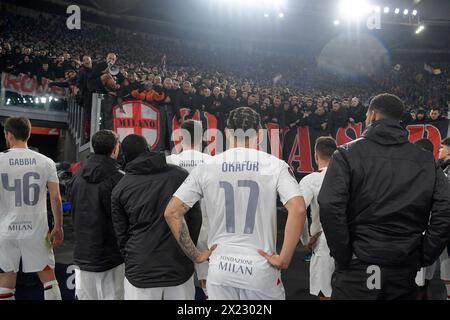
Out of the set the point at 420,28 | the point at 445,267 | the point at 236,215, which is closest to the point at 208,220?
the point at 236,215

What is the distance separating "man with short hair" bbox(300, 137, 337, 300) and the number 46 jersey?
251 centimetres

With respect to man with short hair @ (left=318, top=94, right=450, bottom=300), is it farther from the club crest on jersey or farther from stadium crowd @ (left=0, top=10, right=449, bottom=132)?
stadium crowd @ (left=0, top=10, right=449, bottom=132)

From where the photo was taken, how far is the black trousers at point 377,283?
238cm

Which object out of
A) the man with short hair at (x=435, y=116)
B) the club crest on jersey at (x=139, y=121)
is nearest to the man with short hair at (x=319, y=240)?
the club crest on jersey at (x=139, y=121)

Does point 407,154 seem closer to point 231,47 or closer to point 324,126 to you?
point 324,126

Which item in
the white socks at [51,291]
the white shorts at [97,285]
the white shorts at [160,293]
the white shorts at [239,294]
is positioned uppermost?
the white shorts at [239,294]

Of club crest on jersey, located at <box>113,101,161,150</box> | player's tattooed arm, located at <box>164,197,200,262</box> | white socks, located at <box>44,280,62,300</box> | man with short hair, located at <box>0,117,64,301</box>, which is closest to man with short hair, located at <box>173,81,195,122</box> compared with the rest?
club crest on jersey, located at <box>113,101,161,150</box>

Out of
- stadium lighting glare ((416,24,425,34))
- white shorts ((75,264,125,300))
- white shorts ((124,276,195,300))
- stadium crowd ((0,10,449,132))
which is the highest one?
stadium lighting glare ((416,24,425,34))

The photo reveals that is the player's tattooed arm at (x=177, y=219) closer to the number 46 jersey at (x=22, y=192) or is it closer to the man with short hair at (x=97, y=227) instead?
the man with short hair at (x=97, y=227)

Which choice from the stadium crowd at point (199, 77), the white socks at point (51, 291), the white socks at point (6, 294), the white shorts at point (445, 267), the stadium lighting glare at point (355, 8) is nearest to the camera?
the white socks at point (6, 294)

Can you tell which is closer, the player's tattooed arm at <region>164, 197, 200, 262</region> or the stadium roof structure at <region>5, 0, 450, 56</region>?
the player's tattooed arm at <region>164, 197, 200, 262</region>

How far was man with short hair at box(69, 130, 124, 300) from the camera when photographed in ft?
11.3

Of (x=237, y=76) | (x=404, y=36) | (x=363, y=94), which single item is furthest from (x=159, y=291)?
(x=404, y=36)

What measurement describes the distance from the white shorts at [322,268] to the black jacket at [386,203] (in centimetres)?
149
